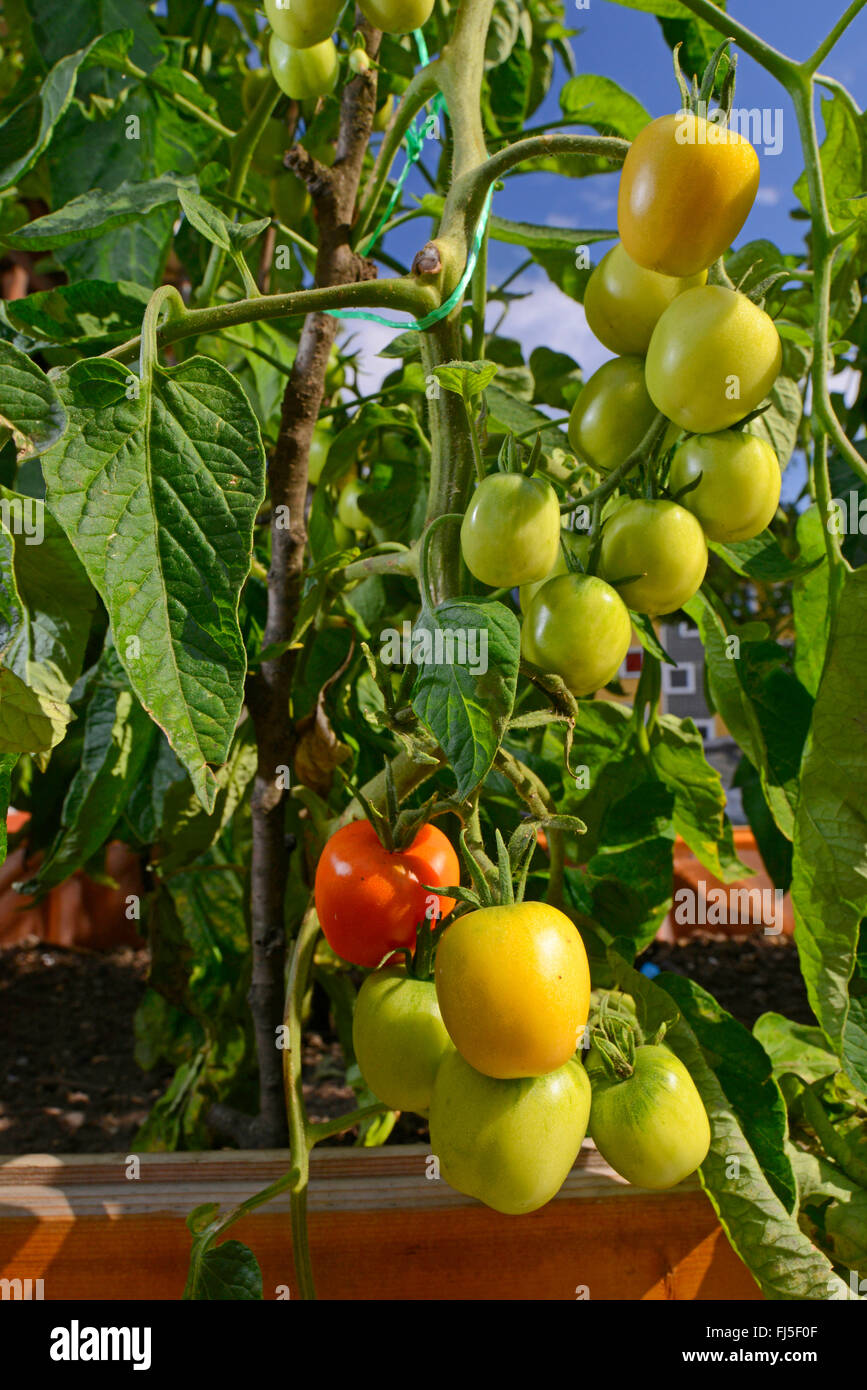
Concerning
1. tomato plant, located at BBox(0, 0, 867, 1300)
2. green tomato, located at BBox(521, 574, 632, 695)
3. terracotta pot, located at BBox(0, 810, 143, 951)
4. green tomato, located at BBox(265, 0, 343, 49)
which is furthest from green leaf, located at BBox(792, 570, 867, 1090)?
terracotta pot, located at BBox(0, 810, 143, 951)

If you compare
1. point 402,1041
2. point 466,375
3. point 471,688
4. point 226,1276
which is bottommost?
point 226,1276

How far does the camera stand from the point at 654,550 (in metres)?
0.31

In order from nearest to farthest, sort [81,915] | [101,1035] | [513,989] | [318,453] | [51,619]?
[513,989] < [51,619] < [318,453] < [101,1035] < [81,915]

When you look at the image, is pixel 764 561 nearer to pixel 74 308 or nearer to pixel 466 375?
pixel 466 375

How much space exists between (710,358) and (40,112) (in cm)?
40

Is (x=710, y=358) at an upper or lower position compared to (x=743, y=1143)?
upper

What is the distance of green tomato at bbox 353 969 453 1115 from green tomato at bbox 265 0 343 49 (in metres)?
0.38

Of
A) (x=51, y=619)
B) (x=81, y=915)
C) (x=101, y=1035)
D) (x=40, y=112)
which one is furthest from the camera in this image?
(x=81, y=915)

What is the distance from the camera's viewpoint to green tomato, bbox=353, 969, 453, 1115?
324mm

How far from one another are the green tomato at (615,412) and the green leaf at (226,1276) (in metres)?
0.33

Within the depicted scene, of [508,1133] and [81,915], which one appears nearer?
[508,1133]

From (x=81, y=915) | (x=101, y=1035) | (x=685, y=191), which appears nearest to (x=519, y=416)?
(x=685, y=191)

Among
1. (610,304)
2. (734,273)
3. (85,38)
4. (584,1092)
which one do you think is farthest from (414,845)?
(85,38)
